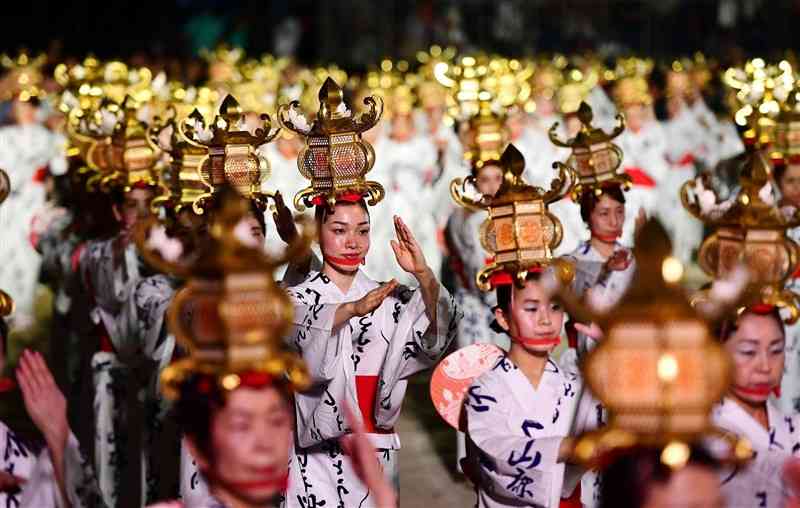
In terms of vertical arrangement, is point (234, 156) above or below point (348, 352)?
above

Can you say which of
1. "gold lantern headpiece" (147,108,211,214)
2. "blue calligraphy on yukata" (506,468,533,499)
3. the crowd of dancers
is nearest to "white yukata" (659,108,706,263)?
the crowd of dancers

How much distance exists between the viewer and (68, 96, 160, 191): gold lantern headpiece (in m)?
8.63

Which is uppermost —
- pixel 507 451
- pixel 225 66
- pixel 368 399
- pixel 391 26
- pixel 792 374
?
pixel 391 26

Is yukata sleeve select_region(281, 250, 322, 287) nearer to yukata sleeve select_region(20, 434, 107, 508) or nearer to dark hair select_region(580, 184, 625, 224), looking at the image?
dark hair select_region(580, 184, 625, 224)

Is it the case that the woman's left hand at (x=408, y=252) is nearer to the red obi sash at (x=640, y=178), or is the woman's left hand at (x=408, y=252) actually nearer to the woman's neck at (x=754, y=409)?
the woman's neck at (x=754, y=409)

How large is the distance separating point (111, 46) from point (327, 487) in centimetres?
2036

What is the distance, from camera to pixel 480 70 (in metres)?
10.1

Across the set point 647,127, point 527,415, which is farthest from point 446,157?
point 527,415

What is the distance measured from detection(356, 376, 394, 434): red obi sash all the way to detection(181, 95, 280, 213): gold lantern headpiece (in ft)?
3.05

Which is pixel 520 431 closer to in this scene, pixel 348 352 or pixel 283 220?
pixel 348 352

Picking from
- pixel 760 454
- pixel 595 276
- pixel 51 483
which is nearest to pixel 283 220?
pixel 595 276

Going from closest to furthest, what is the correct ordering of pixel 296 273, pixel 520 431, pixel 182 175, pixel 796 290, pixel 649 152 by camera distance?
pixel 520 431 < pixel 296 273 < pixel 182 175 < pixel 796 290 < pixel 649 152

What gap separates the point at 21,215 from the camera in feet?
45.3

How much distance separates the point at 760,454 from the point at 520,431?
98 centimetres
